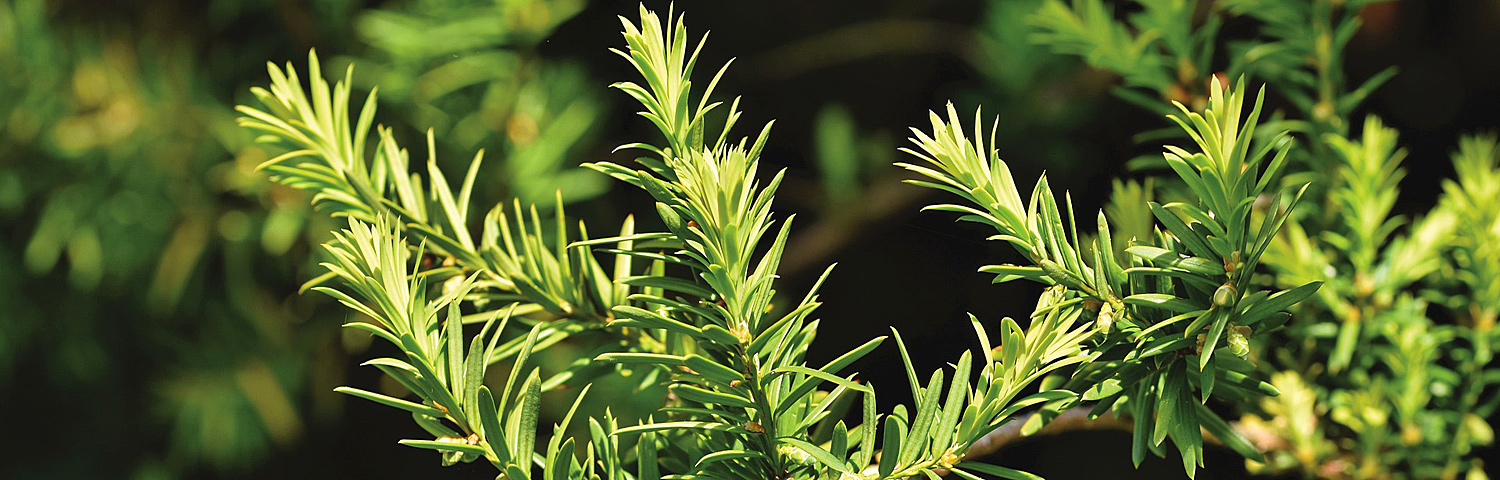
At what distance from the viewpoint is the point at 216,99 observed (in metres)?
0.57

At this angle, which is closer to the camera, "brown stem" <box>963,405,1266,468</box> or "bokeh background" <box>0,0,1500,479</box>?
"brown stem" <box>963,405,1266,468</box>

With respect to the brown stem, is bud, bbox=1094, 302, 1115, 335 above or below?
above

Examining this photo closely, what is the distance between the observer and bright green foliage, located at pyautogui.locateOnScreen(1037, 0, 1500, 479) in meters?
0.30

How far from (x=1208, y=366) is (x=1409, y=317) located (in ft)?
0.57

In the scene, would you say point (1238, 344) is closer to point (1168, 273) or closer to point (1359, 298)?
point (1168, 273)

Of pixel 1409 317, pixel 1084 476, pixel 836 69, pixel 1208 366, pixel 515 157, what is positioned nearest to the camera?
pixel 1208 366

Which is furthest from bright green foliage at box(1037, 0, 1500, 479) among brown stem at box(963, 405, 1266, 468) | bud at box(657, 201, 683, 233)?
bud at box(657, 201, 683, 233)

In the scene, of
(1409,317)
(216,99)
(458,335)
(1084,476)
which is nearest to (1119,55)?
(1409,317)

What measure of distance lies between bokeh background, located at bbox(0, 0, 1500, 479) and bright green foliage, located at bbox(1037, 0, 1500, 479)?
14 centimetres

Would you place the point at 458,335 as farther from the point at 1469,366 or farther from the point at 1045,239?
the point at 1469,366

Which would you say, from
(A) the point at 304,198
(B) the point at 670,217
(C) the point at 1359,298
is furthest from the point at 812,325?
(A) the point at 304,198

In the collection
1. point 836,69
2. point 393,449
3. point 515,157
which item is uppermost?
point 836,69

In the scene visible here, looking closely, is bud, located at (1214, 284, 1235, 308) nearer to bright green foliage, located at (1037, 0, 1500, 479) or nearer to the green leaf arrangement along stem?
the green leaf arrangement along stem

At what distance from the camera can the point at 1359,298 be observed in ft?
1.01
